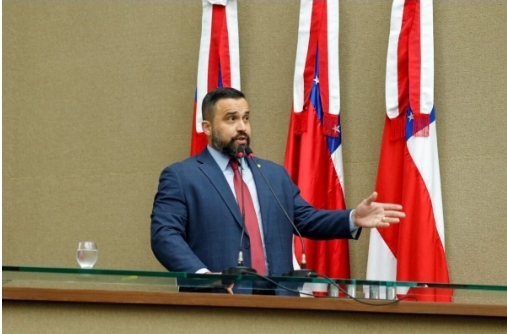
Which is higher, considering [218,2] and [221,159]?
[218,2]

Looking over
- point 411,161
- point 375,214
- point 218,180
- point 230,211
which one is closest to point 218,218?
point 230,211

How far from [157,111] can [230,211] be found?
2.12 metres

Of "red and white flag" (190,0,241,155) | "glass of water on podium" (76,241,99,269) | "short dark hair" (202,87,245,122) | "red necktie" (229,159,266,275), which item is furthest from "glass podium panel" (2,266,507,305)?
"red and white flag" (190,0,241,155)

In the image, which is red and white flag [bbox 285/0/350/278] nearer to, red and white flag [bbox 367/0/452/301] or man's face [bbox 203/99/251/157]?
red and white flag [bbox 367/0/452/301]

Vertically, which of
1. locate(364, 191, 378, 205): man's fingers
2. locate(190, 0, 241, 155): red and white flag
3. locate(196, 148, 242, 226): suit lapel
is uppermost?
locate(190, 0, 241, 155): red and white flag

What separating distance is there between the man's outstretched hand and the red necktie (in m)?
0.41

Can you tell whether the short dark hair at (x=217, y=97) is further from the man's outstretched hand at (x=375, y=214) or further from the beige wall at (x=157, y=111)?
the beige wall at (x=157, y=111)

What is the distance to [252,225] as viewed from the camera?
3850 mm

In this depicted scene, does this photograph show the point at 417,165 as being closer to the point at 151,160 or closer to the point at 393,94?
the point at 393,94

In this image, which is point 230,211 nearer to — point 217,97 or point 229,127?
point 229,127

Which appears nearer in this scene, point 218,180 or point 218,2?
point 218,180

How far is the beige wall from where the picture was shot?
5109mm

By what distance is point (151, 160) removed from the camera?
19.1ft

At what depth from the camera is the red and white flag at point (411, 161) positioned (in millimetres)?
4930
